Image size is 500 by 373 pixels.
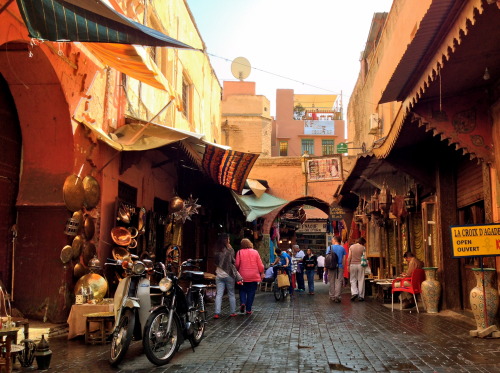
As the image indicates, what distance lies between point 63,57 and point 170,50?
21.0 feet

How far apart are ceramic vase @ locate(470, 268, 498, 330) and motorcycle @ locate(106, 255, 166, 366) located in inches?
172

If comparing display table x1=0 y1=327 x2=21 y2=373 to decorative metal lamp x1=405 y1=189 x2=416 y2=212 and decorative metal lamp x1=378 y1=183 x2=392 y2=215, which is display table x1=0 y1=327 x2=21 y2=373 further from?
decorative metal lamp x1=378 y1=183 x2=392 y2=215

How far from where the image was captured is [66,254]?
818 cm

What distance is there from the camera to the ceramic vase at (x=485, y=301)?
7605 mm

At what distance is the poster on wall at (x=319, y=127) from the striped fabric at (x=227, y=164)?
31.4 meters

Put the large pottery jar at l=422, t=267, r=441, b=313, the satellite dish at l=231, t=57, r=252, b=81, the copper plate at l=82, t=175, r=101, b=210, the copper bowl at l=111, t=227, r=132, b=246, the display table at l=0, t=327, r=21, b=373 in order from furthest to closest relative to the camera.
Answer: the satellite dish at l=231, t=57, r=252, b=81
the large pottery jar at l=422, t=267, r=441, b=313
the copper bowl at l=111, t=227, r=132, b=246
the copper plate at l=82, t=175, r=101, b=210
the display table at l=0, t=327, r=21, b=373

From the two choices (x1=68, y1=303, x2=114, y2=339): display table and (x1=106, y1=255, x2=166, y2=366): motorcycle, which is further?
(x1=68, y1=303, x2=114, y2=339): display table

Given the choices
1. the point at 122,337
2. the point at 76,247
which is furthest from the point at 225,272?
the point at 122,337

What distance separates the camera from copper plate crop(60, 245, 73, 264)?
816 cm

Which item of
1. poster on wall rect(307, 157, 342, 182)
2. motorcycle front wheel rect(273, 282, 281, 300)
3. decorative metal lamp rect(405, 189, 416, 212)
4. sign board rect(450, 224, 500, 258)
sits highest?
poster on wall rect(307, 157, 342, 182)

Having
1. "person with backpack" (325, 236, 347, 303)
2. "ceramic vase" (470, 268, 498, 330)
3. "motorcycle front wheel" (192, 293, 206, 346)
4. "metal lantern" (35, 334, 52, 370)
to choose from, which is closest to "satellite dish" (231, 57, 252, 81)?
"person with backpack" (325, 236, 347, 303)

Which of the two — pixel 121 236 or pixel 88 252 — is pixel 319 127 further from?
pixel 88 252

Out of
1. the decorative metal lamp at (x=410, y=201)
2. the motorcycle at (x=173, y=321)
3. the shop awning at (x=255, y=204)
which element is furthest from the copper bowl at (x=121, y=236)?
the shop awning at (x=255, y=204)

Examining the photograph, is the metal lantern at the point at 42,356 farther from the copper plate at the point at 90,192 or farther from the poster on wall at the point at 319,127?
the poster on wall at the point at 319,127
